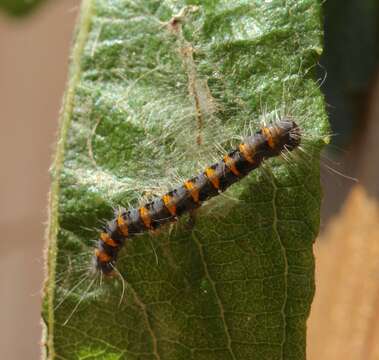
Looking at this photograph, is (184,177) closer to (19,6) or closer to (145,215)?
(145,215)

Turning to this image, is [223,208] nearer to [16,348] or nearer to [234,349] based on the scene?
[234,349]

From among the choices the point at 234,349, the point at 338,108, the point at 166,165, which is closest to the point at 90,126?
the point at 166,165

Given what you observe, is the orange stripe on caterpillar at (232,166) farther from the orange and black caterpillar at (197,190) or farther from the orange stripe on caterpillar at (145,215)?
the orange stripe on caterpillar at (145,215)

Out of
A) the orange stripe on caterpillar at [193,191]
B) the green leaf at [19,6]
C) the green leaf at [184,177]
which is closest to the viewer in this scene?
the green leaf at [184,177]

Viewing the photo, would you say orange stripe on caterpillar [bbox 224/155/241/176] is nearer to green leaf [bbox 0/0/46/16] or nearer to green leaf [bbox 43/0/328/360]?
green leaf [bbox 43/0/328/360]

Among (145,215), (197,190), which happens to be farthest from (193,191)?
(145,215)

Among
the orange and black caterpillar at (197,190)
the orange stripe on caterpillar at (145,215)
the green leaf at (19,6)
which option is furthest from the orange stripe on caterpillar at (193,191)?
the green leaf at (19,6)
